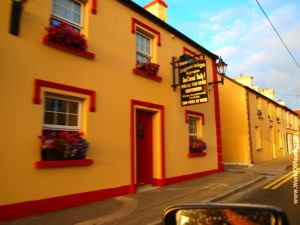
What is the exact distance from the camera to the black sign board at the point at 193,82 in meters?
7.96

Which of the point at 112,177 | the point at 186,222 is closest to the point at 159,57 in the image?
the point at 112,177

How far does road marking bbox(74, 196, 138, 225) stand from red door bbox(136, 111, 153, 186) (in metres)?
1.61

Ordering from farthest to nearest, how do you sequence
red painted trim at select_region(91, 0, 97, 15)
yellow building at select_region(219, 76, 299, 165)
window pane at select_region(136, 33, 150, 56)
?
yellow building at select_region(219, 76, 299, 165)
window pane at select_region(136, 33, 150, 56)
red painted trim at select_region(91, 0, 97, 15)

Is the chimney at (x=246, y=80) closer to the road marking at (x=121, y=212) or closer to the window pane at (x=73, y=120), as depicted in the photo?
the road marking at (x=121, y=212)

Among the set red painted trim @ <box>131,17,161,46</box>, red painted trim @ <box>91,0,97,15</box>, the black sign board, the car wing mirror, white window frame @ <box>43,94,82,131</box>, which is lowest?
the car wing mirror

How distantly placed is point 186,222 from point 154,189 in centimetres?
628

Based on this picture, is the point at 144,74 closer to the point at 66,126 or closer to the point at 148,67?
the point at 148,67

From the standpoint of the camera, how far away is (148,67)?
812 cm

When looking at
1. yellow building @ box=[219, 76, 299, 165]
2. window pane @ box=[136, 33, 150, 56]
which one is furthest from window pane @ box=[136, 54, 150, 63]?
yellow building @ box=[219, 76, 299, 165]

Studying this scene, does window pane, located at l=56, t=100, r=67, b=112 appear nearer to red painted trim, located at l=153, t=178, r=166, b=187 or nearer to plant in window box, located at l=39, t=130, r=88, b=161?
plant in window box, located at l=39, t=130, r=88, b=161

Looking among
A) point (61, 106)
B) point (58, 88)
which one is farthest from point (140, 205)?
point (58, 88)

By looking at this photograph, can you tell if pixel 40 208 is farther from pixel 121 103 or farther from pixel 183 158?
pixel 183 158

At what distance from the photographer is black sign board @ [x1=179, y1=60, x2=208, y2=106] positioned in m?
7.96

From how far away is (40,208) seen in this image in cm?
488
